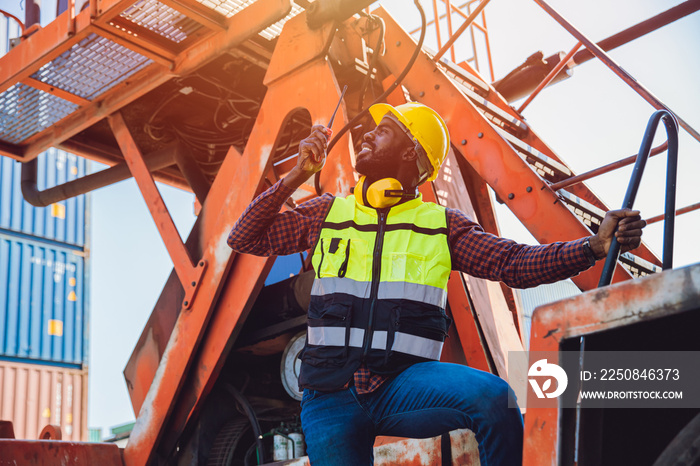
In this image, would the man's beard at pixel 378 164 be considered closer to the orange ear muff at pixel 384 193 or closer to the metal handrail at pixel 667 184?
the orange ear muff at pixel 384 193

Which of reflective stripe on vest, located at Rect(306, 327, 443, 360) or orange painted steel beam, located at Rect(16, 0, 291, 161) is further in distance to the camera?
orange painted steel beam, located at Rect(16, 0, 291, 161)

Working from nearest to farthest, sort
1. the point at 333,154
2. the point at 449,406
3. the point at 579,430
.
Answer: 1. the point at 579,430
2. the point at 449,406
3. the point at 333,154

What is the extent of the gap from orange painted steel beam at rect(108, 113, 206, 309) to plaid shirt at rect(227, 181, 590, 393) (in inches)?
82.0

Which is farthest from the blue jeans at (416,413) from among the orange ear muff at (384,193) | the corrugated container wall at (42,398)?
the corrugated container wall at (42,398)

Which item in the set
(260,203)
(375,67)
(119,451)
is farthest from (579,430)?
(119,451)

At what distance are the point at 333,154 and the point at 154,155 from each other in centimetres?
301

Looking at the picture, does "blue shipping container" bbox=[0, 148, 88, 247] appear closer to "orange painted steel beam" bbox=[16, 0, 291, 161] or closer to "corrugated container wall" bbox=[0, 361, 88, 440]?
"corrugated container wall" bbox=[0, 361, 88, 440]

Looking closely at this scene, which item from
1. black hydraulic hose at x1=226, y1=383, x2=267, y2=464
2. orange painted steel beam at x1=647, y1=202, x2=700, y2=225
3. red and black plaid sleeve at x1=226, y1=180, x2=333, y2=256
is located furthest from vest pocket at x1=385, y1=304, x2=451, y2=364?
orange painted steel beam at x1=647, y1=202, x2=700, y2=225

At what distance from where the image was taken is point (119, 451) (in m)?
5.11

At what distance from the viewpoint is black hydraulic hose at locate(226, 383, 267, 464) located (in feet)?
15.8

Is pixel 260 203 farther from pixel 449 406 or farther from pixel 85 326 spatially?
pixel 85 326

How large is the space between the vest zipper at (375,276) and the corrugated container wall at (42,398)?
13.8m

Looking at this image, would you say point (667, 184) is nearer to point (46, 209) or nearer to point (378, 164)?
point (378, 164)

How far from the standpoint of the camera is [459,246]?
114 inches
